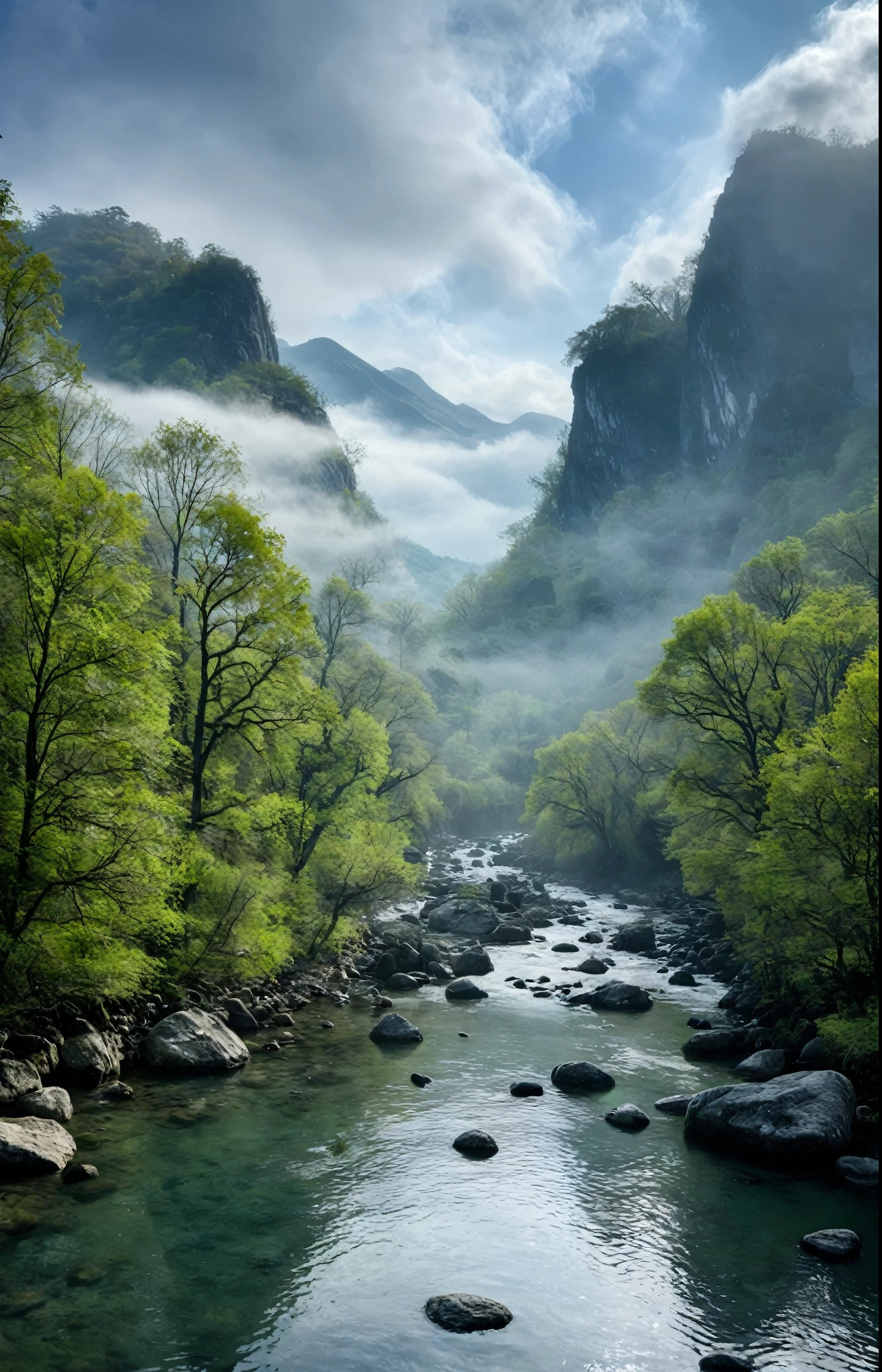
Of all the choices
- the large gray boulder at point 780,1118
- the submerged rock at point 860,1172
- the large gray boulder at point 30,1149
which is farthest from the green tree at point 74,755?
the submerged rock at point 860,1172

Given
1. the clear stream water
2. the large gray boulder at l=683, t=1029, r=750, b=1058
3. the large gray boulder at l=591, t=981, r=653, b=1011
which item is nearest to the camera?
the clear stream water

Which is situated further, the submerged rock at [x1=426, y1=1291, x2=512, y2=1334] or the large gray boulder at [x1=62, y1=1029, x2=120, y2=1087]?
the large gray boulder at [x1=62, y1=1029, x2=120, y2=1087]

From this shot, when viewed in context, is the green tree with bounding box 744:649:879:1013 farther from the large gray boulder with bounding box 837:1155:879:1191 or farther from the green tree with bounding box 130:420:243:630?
the green tree with bounding box 130:420:243:630

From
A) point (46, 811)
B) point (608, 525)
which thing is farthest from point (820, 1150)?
point (608, 525)

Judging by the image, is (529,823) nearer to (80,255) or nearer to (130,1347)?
(130,1347)

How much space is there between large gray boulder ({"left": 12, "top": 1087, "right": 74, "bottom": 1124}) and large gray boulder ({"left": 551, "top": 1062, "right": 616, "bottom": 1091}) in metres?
11.3

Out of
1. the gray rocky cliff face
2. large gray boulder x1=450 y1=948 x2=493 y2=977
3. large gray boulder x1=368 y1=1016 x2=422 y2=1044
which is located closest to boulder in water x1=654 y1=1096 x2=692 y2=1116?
large gray boulder x1=368 y1=1016 x2=422 y2=1044

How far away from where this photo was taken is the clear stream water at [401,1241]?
398 inches

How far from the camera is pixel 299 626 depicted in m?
24.0

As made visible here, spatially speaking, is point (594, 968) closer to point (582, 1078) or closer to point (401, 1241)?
point (582, 1078)

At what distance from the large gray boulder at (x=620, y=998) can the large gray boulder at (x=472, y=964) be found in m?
5.96

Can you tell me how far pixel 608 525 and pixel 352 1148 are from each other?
441 ft

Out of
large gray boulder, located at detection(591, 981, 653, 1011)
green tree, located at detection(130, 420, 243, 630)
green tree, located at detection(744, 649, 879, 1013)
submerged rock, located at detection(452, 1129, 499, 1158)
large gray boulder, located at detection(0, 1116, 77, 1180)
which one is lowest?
large gray boulder, located at detection(591, 981, 653, 1011)

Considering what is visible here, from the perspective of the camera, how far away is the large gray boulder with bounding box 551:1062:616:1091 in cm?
2009
